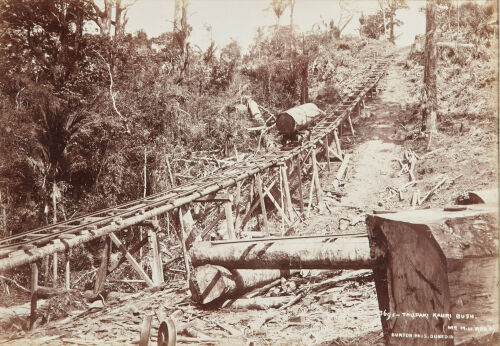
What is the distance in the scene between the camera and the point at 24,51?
14016mm

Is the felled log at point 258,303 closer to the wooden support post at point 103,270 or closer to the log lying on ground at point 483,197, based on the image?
the wooden support post at point 103,270

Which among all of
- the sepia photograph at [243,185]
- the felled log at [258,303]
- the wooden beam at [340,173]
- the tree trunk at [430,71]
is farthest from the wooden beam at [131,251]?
the tree trunk at [430,71]

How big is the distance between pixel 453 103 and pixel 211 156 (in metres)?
11.1

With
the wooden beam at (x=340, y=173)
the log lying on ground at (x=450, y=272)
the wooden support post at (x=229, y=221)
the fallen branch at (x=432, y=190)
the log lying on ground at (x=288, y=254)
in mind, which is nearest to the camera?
the log lying on ground at (x=450, y=272)

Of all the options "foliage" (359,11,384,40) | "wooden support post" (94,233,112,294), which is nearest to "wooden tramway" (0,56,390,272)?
"wooden support post" (94,233,112,294)

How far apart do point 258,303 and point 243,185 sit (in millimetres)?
11205

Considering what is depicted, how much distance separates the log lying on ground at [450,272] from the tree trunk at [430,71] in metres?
14.5

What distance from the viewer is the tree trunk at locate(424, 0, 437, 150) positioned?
14.9 metres

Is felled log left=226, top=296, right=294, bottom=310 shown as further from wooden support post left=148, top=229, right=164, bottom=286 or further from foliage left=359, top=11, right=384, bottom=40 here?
foliage left=359, top=11, right=384, bottom=40

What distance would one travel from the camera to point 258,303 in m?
5.95

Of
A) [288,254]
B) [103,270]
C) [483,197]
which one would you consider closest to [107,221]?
[103,270]

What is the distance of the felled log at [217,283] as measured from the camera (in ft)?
18.5

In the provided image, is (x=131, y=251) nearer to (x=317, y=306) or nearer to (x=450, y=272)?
(x=317, y=306)

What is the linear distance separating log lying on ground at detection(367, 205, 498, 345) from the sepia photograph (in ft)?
0.04
